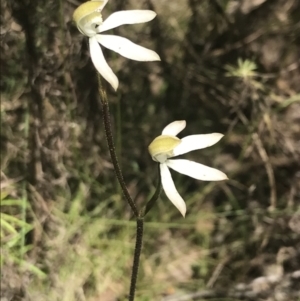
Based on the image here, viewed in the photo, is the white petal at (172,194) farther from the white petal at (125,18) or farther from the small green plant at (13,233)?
the small green plant at (13,233)

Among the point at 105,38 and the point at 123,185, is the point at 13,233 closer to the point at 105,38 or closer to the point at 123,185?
the point at 123,185

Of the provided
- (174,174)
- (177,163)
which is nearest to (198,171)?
(177,163)

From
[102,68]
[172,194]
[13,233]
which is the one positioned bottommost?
[13,233]

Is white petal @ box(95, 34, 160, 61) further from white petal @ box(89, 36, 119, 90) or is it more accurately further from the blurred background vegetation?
the blurred background vegetation

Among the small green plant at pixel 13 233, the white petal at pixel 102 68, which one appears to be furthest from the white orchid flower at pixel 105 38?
the small green plant at pixel 13 233

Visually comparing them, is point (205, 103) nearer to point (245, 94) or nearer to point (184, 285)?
point (245, 94)

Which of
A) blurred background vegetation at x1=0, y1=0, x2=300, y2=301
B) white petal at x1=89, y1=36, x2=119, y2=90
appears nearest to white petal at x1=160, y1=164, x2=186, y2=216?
white petal at x1=89, y1=36, x2=119, y2=90

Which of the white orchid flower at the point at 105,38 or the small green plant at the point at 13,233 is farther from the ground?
the white orchid flower at the point at 105,38
